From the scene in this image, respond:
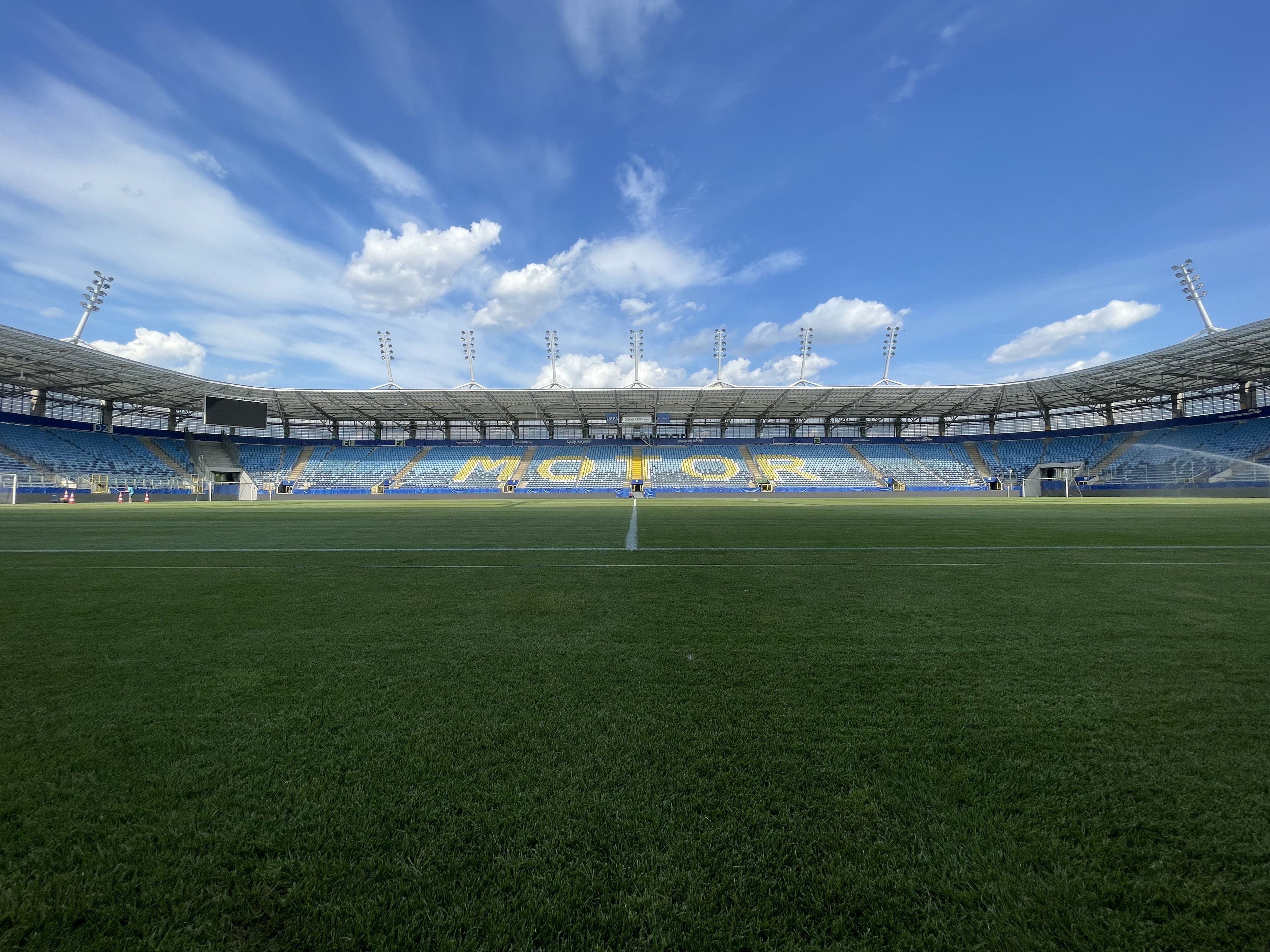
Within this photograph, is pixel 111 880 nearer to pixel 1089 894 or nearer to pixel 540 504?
pixel 1089 894

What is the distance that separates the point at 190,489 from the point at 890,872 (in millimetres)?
48493

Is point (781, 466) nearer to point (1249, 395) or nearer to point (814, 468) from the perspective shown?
point (814, 468)

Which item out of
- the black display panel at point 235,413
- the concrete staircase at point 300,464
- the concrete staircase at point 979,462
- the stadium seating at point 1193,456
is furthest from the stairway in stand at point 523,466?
the stadium seating at point 1193,456

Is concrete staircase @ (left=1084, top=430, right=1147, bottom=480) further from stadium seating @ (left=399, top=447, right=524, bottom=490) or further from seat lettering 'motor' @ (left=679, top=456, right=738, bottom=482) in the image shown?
stadium seating @ (left=399, top=447, right=524, bottom=490)

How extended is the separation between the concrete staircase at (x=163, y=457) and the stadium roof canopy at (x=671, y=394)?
3.05 metres

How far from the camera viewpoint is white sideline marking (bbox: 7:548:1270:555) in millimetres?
7320

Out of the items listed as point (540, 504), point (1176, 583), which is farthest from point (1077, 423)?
point (1176, 583)

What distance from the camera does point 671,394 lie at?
47.5 m

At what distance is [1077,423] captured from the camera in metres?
49.5

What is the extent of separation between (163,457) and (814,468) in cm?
5413

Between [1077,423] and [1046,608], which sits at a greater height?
[1077,423]

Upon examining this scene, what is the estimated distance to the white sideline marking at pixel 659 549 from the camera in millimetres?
7320

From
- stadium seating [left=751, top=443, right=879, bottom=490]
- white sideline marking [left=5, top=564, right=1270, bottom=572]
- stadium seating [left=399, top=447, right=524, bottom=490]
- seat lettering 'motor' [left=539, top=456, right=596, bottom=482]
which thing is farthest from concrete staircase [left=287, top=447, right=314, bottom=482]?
white sideline marking [left=5, top=564, right=1270, bottom=572]

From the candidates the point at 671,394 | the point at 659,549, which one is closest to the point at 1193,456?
the point at 671,394
